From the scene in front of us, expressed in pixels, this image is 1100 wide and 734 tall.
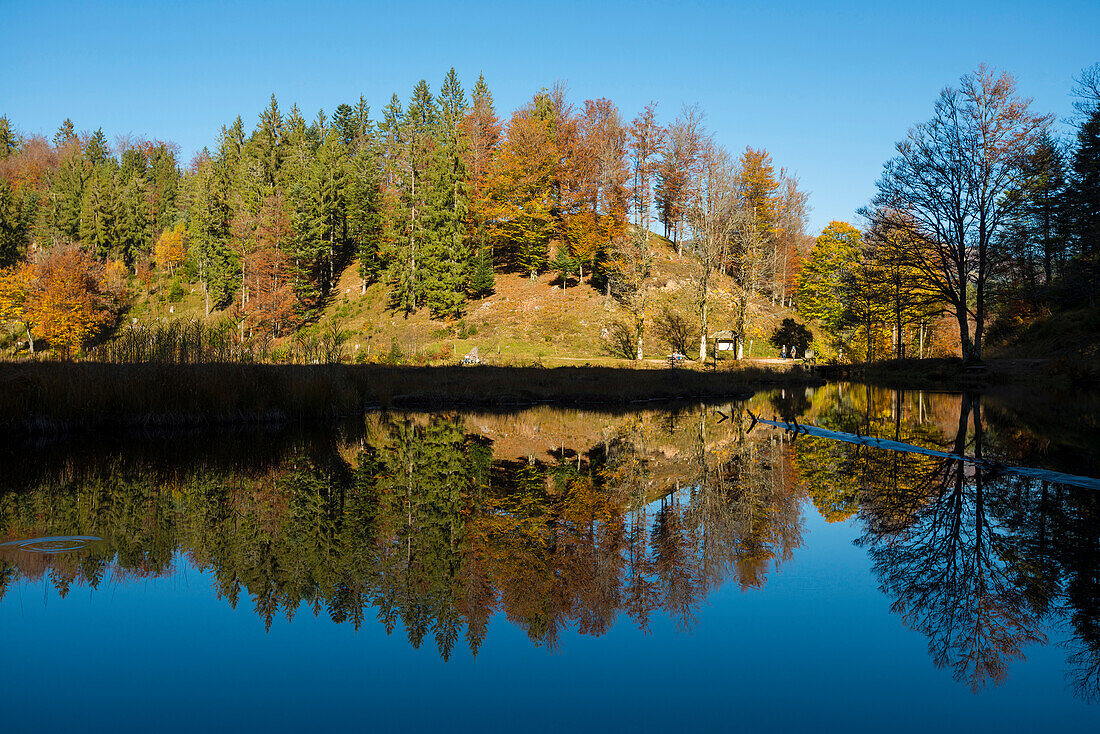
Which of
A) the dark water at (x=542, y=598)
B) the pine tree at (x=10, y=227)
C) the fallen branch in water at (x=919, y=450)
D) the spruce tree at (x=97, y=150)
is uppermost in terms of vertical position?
the spruce tree at (x=97, y=150)

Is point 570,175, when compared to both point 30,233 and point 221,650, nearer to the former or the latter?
point 221,650

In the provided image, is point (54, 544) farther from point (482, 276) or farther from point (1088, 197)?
point (482, 276)

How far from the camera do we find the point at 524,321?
156 ft

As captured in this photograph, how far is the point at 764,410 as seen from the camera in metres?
19.4

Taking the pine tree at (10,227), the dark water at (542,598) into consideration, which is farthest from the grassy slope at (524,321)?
the pine tree at (10,227)

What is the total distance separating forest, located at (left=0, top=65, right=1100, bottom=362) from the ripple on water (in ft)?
111

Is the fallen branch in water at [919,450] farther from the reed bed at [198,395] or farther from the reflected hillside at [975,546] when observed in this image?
the reed bed at [198,395]

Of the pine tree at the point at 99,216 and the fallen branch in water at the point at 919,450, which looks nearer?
the fallen branch in water at the point at 919,450

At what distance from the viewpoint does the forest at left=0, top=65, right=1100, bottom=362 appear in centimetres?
3162

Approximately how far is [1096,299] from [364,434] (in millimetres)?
34448

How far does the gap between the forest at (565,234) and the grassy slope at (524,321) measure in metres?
0.94

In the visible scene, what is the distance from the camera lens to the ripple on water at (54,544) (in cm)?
504

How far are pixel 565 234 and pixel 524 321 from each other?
10.3 metres

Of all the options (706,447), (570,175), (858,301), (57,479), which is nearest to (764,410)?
(706,447)
